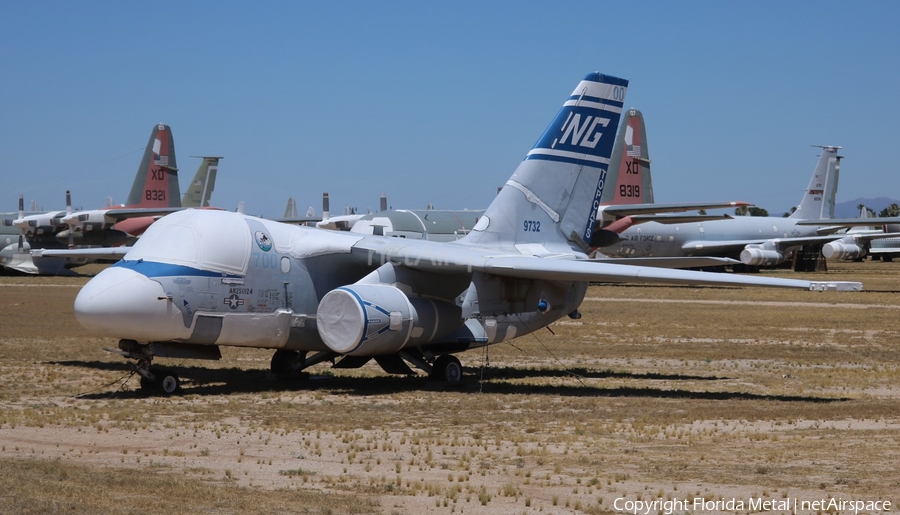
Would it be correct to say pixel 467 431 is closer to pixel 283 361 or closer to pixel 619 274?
pixel 619 274

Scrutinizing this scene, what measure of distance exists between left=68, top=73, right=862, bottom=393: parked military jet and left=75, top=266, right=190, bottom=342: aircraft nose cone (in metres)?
0.02

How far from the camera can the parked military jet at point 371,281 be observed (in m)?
14.2

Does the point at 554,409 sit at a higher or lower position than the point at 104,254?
lower

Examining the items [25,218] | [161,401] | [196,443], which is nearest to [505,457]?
[196,443]

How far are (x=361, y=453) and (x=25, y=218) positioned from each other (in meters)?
48.9

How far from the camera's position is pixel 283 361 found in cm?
1702

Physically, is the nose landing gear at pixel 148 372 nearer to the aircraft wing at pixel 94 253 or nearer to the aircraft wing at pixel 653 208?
the aircraft wing at pixel 94 253

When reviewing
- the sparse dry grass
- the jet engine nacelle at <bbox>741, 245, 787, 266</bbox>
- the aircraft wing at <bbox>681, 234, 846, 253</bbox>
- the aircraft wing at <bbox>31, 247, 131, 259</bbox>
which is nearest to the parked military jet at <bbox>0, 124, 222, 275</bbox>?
the aircraft wing at <bbox>681, 234, 846, 253</bbox>

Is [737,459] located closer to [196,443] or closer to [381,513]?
[381,513]

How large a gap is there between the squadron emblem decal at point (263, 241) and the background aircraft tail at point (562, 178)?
3.76m

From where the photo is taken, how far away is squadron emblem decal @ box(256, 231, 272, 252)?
15355 millimetres

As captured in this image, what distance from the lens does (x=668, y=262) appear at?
17.4 meters

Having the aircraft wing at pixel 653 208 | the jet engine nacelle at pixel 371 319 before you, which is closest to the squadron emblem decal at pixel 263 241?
the jet engine nacelle at pixel 371 319

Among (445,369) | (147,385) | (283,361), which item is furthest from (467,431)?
(283,361)
